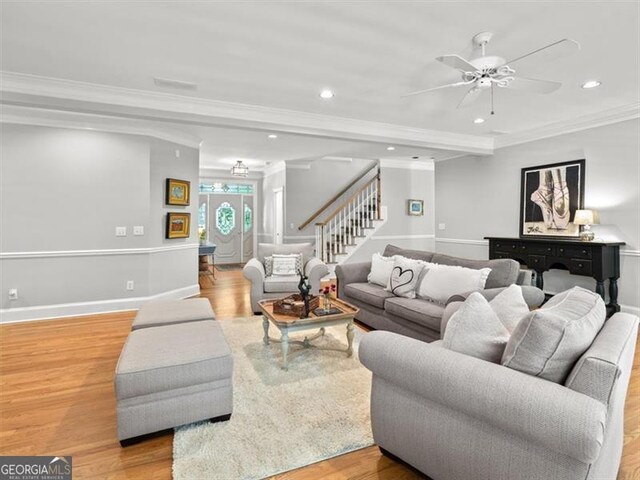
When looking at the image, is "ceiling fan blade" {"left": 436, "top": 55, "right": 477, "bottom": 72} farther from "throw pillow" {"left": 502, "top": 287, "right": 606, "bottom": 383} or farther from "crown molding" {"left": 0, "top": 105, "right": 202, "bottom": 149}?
"crown molding" {"left": 0, "top": 105, "right": 202, "bottom": 149}

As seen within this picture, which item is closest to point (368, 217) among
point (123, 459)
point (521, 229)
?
point (521, 229)

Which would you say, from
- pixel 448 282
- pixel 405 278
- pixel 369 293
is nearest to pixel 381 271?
pixel 369 293

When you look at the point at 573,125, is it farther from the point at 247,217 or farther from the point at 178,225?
the point at 247,217

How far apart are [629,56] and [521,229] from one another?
2.95 meters

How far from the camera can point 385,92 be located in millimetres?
3703

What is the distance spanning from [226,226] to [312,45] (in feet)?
25.0

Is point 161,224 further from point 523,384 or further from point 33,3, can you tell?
point 523,384

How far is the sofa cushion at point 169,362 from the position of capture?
1856mm

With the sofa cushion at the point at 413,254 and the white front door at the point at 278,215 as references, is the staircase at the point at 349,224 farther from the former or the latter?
the sofa cushion at the point at 413,254

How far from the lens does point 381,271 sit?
408cm

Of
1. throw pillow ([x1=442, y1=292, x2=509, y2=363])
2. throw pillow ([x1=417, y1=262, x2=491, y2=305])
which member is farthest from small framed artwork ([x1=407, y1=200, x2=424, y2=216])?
throw pillow ([x1=442, y1=292, x2=509, y2=363])

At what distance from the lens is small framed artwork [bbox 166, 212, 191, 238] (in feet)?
17.1

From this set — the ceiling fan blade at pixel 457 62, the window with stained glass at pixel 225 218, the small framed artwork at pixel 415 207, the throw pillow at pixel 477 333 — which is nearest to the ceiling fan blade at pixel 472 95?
the ceiling fan blade at pixel 457 62

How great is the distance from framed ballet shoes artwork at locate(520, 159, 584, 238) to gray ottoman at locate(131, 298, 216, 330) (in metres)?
4.89
